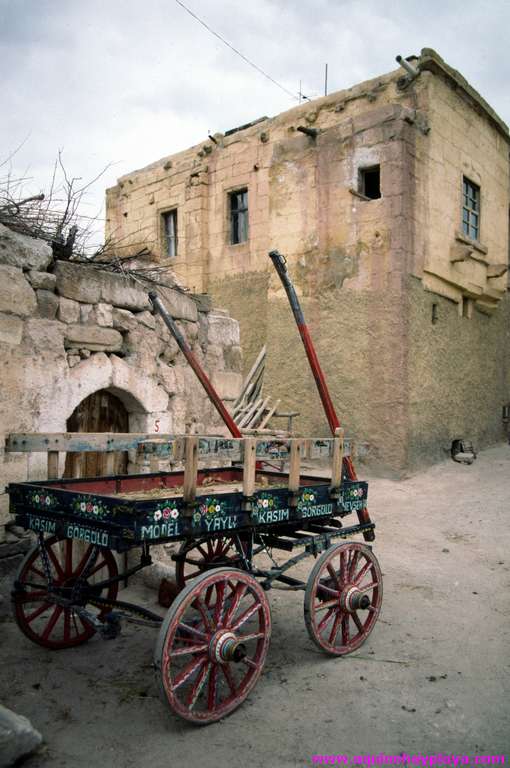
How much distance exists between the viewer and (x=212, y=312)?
6.20m

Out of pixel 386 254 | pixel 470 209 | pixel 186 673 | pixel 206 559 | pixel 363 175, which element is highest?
pixel 363 175

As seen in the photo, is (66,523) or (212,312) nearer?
(66,523)

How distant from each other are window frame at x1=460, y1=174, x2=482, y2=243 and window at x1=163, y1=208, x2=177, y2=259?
242 inches

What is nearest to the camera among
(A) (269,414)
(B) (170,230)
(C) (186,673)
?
(C) (186,673)

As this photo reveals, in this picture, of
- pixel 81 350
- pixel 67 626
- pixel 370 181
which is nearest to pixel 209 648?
pixel 67 626

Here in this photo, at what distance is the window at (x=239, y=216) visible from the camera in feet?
42.0

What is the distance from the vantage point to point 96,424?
16.7 ft

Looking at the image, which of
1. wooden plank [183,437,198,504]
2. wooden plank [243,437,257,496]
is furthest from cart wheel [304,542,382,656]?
wooden plank [183,437,198,504]

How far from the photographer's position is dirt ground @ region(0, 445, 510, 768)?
276cm

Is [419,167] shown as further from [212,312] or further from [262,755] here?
[262,755]

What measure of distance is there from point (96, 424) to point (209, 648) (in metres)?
2.58

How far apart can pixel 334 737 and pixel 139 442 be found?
1.73m

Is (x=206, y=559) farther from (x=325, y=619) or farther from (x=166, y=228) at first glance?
(x=166, y=228)

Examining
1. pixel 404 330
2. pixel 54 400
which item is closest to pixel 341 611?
pixel 54 400
